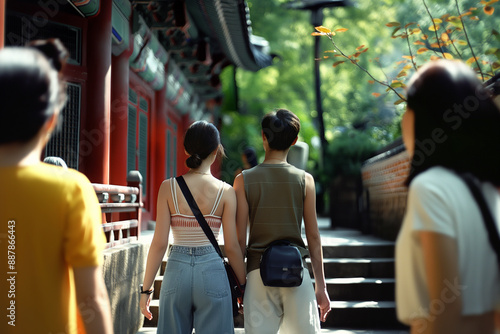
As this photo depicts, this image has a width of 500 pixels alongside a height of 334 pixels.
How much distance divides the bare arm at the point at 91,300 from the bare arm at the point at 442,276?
88 centimetres

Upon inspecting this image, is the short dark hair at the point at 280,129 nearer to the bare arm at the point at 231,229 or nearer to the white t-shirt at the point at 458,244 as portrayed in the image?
the bare arm at the point at 231,229

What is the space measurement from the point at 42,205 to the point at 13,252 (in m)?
0.17

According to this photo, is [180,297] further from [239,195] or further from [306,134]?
[306,134]

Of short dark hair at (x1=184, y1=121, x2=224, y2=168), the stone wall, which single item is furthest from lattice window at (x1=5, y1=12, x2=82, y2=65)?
the stone wall

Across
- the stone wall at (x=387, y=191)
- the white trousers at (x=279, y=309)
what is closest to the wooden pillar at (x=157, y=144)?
the stone wall at (x=387, y=191)

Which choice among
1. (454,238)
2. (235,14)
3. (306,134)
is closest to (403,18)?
(306,134)

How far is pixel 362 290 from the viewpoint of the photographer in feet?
20.2

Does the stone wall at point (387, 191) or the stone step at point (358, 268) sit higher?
the stone wall at point (387, 191)

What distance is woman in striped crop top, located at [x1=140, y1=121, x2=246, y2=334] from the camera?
2861mm

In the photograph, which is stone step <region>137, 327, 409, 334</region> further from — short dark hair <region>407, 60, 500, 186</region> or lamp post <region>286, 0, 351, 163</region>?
lamp post <region>286, 0, 351, 163</region>

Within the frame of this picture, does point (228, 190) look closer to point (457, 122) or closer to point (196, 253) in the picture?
point (196, 253)

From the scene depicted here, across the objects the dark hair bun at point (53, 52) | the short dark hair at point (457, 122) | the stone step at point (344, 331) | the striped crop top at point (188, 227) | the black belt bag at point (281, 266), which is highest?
the dark hair bun at point (53, 52)

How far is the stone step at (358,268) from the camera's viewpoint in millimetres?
6504

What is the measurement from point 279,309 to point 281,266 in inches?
10.9
